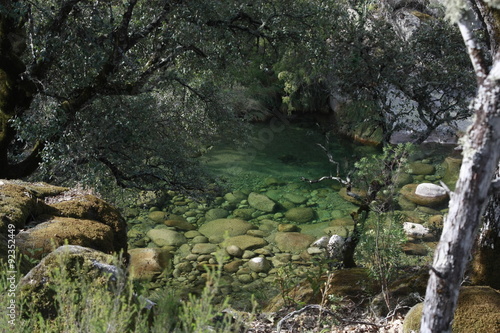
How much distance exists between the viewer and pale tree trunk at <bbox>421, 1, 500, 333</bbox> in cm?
249

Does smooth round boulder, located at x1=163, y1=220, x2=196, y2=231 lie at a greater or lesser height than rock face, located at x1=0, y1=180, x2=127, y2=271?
lesser

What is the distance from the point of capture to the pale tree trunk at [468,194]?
2.49 meters

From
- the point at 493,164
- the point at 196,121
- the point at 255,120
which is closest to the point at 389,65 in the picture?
the point at 196,121

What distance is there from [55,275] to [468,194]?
2573 mm

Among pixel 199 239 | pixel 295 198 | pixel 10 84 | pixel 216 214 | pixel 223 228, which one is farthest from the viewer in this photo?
pixel 295 198

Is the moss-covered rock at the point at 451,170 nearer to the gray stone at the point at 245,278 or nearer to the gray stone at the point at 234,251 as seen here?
the gray stone at the point at 234,251

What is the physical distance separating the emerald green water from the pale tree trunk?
10510 mm

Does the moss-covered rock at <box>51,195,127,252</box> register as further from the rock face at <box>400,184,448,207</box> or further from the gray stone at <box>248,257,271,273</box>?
the rock face at <box>400,184,448,207</box>

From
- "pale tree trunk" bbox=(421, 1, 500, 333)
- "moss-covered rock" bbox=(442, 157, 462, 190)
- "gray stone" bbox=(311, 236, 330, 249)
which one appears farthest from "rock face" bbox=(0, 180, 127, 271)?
"moss-covered rock" bbox=(442, 157, 462, 190)

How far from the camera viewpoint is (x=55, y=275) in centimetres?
287

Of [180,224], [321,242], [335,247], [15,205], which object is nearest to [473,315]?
[15,205]

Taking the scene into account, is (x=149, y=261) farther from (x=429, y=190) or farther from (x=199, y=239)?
(x=429, y=190)

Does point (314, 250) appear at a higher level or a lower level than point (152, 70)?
lower

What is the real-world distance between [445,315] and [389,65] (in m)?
6.62
